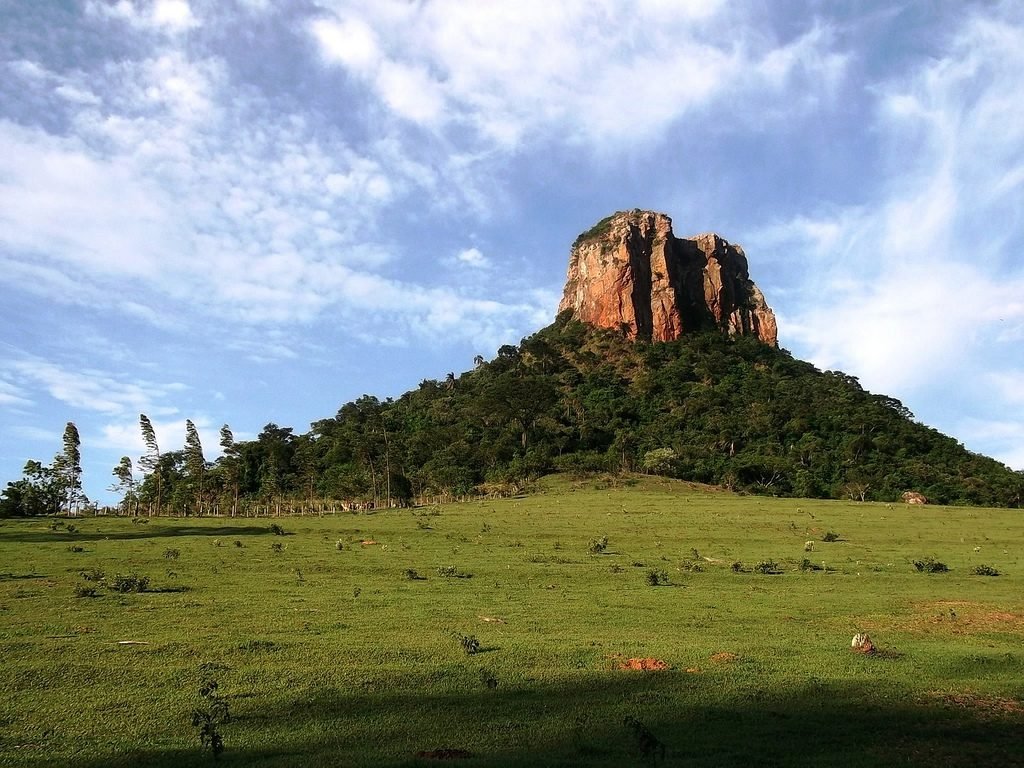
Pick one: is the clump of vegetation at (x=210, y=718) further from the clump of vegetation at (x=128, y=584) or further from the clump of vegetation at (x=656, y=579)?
the clump of vegetation at (x=656, y=579)

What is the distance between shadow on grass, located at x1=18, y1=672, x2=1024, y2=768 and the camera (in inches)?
422

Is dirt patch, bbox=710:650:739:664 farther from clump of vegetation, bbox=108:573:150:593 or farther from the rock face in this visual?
the rock face

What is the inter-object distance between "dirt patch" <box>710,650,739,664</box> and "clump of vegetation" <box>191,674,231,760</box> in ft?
34.4

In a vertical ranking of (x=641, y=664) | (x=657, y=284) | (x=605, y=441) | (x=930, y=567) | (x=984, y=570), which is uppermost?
(x=657, y=284)

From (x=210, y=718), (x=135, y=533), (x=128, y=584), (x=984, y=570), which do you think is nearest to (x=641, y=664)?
(x=210, y=718)

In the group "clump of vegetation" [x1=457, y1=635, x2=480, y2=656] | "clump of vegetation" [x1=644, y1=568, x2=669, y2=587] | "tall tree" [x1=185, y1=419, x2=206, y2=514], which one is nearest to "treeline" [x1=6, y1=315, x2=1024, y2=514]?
"tall tree" [x1=185, y1=419, x2=206, y2=514]

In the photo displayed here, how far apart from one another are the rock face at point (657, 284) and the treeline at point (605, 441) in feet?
22.2

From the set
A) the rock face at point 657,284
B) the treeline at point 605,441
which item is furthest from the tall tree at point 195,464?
the rock face at point 657,284

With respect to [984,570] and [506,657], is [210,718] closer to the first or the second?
[506,657]

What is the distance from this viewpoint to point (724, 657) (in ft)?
55.5

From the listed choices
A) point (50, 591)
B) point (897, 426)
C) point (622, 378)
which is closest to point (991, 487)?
point (897, 426)

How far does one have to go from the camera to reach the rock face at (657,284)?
143 metres

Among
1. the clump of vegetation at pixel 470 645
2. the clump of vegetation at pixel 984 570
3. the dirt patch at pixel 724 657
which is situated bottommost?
the clump of vegetation at pixel 984 570

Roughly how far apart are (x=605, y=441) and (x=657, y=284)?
5594 cm
